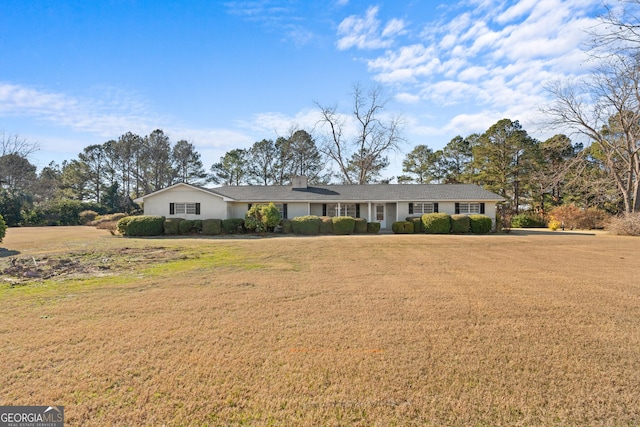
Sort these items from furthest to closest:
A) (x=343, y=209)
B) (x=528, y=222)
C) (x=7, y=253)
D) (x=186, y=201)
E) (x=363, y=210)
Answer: (x=528, y=222)
(x=363, y=210)
(x=343, y=209)
(x=186, y=201)
(x=7, y=253)

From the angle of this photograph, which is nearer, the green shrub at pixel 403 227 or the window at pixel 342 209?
the green shrub at pixel 403 227

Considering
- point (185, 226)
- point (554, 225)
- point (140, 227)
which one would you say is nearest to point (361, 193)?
point (185, 226)

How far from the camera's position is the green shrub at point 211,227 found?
20.5 meters

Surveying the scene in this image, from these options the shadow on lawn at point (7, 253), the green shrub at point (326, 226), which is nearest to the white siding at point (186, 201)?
the green shrub at point (326, 226)

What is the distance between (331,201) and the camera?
23984 mm

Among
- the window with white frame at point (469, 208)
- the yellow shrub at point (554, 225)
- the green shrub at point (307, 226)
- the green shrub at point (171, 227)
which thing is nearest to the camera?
the green shrub at point (171, 227)

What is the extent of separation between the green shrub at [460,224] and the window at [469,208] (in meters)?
2.35

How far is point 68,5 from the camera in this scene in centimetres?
1074

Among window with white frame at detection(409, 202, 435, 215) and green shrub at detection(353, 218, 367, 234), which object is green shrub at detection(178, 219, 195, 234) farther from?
window with white frame at detection(409, 202, 435, 215)

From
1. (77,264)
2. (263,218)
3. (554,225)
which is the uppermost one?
(263,218)

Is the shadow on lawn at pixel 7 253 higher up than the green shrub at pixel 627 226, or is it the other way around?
the green shrub at pixel 627 226

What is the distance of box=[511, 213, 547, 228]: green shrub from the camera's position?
29.1 metres

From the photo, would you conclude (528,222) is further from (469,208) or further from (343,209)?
(343,209)

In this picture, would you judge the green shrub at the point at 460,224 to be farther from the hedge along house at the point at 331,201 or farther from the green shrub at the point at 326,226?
the green shrub at the point at 326,226
